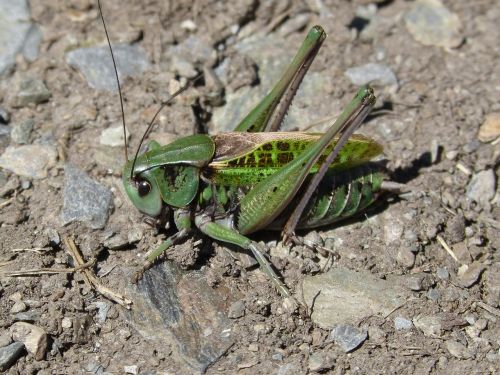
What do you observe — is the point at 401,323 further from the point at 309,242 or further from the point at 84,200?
the point at 84,200

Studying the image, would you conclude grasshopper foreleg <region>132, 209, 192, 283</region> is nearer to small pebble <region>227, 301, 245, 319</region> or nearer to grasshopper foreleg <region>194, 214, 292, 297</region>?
grasshopper foreleg <region>194, 214, 292, 297</region>

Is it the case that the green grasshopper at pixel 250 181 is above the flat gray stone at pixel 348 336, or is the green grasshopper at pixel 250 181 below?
above

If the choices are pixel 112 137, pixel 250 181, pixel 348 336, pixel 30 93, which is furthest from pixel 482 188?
pixel 30 93

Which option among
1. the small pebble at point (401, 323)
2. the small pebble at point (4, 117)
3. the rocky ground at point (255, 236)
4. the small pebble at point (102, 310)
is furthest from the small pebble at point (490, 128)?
the small pebble at point (4, 117)

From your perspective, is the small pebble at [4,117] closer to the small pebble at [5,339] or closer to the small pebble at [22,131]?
the small pebble at [22,131]

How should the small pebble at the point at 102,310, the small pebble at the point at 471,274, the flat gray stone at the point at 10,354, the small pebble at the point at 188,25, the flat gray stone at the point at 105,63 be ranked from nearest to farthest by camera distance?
the flat gray stone at the point at 10,354 → the small pebble at the point at 102,310 → the small pebble at the point at 471,274 → the flat gray stone at the point at 105,63 → the small pebble at the point at 188,25

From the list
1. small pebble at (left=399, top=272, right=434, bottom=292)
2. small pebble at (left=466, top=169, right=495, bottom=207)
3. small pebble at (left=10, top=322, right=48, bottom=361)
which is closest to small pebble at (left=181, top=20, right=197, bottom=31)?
small pebble at (left=466, top=169, right=495, bottom=207)
